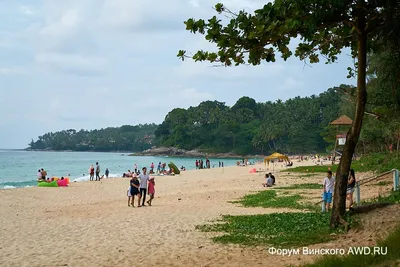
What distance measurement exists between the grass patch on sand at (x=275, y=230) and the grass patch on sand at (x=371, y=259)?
7.14ft

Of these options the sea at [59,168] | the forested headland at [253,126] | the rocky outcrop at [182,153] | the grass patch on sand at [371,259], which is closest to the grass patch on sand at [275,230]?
the grass patch on sand at [371,259]

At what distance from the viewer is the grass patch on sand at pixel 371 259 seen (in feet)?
17.4

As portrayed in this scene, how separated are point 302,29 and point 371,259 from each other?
4.48 meters

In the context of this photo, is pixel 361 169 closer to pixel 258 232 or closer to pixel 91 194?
pixel 91 194

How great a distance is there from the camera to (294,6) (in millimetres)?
7746

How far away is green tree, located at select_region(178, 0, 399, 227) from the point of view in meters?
7.75

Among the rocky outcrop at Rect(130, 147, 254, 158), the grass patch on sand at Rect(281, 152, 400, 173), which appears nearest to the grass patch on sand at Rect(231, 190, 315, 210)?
the grass patch on sand at Rect(281, 152, 400, 173)

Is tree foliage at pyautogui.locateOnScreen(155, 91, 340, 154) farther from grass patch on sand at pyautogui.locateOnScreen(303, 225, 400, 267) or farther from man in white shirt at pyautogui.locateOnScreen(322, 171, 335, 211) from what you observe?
grass patch on sand at pyautogui.locateOnScreen(303, 225, 400, 267)

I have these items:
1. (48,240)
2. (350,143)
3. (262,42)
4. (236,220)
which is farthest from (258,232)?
(48,240)

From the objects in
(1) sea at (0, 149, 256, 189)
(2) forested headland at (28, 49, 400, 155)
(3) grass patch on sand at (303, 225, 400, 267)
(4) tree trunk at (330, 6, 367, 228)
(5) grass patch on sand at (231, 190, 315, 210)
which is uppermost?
(2) forested headland at (28, 49, 400, 155)

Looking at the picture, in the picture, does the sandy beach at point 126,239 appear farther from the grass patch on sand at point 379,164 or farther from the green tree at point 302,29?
the grass patch on sand at point 379,164

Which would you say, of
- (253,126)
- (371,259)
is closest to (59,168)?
(253,126)

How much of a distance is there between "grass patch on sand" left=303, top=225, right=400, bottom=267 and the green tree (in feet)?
8.90

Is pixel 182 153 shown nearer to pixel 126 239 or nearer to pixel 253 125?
pixel 253 125
